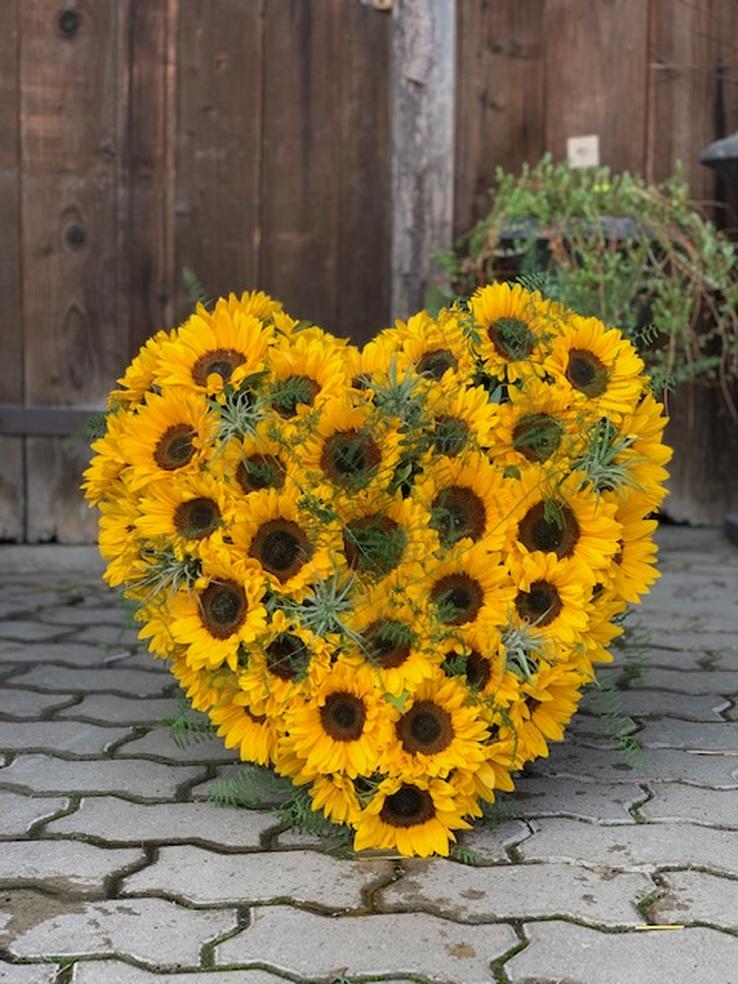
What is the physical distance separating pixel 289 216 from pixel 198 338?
94.7 inches

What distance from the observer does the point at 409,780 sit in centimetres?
205

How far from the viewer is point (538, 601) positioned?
2160 mm

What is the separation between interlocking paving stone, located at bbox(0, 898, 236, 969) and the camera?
1753 mm

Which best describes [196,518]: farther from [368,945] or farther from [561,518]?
[368,945]

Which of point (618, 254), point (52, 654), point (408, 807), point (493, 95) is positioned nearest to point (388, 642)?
point (408, 807)

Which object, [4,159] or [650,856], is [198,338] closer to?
[650,856]

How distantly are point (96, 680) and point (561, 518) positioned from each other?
1282 millimetres

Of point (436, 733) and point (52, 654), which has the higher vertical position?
point (436, 733)

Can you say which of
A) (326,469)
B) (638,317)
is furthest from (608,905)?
(638,317)

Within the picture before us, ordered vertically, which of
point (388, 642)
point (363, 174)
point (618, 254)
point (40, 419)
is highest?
point (363, 174)

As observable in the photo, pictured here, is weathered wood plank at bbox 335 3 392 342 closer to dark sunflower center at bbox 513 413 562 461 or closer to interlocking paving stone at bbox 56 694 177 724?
interlocking paving stone at bbox 56 694 177 724

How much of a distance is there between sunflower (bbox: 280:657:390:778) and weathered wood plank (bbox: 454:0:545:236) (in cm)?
279

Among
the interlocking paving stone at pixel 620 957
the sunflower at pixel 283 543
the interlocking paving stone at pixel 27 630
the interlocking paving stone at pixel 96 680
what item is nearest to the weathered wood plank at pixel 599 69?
the interlocking paving stone at pixel 27 630

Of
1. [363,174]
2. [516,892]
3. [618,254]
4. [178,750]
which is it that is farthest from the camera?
[363,174]
